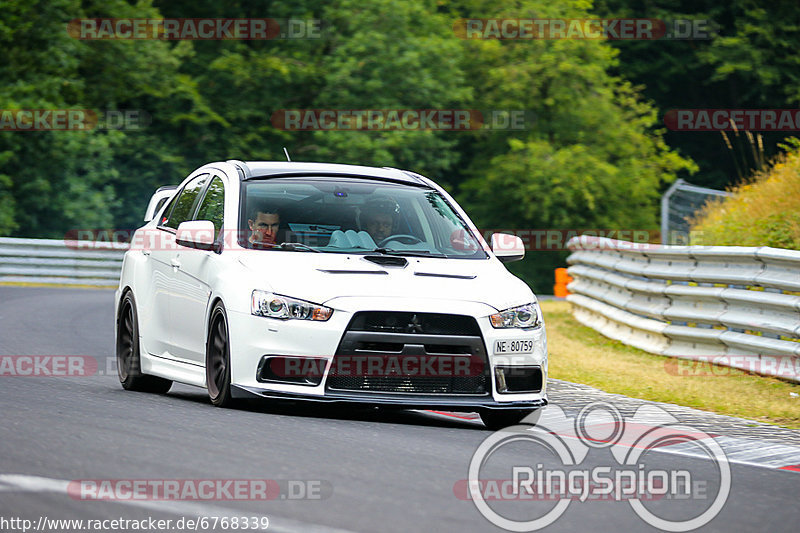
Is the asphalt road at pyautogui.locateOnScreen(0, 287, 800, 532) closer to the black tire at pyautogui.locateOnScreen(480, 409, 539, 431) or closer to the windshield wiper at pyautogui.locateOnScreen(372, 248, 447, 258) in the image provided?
the black tire at pyautogui.locateOnScreen(480, 409, 539, 431)

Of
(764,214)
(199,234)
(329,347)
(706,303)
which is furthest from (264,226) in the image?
(764,214)

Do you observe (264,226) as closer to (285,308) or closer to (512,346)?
(285,308)

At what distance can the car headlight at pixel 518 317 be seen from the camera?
888 centimetres

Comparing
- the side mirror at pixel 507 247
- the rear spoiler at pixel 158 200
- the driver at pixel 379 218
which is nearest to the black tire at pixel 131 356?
the rear spoiler at pixel 158 200

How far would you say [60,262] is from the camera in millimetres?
30531

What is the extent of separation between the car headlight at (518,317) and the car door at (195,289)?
196cm

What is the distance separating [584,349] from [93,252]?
1725cm

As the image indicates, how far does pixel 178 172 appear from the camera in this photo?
40812 mm

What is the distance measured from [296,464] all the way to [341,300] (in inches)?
77.1

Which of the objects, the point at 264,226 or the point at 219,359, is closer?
the point at 219,359

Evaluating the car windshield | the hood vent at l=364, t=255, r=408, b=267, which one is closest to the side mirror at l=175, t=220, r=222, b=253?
the car windshield

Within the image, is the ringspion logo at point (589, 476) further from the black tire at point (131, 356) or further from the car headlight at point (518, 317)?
the black tire at point (131, 356)

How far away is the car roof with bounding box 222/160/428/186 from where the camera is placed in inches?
399

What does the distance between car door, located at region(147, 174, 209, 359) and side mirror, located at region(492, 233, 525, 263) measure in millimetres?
2308
